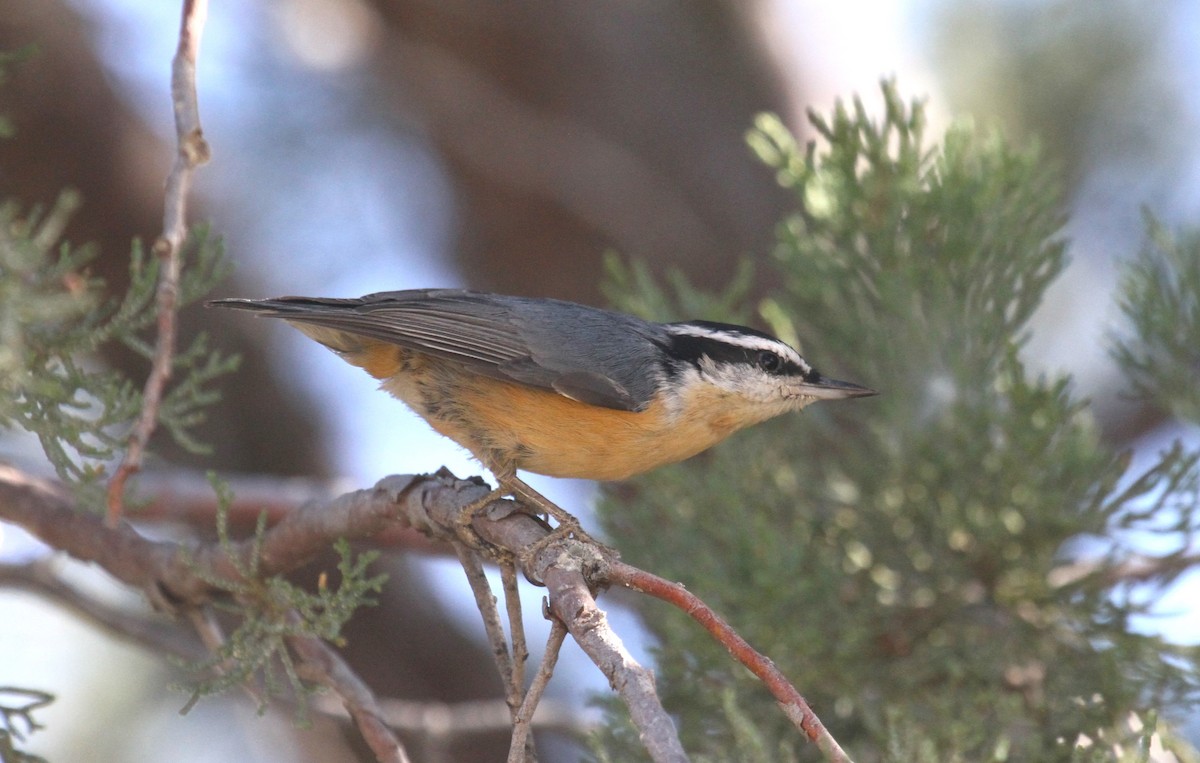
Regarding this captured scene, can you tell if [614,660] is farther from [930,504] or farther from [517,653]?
[930,504]

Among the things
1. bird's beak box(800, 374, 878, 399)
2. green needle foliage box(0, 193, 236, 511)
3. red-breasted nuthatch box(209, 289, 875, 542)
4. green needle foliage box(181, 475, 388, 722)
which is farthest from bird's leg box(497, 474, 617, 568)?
bird's beak box(800, 374, 878, 399)

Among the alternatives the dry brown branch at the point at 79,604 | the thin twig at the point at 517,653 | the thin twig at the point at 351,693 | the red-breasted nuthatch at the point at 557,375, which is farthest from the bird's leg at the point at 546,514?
the dry brown branch at the point at 79,604

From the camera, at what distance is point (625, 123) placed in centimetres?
525

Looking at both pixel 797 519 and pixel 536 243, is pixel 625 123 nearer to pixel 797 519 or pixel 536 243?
pixel 536 243

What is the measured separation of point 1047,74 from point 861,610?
3.24 metres

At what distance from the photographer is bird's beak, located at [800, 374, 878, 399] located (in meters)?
2.90

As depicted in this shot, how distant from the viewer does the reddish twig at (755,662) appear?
1.46 meters

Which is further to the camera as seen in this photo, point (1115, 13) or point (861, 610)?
point (1115, 13)

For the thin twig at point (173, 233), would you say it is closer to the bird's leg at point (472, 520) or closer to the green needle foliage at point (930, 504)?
the bird's leg at point (472, 520)

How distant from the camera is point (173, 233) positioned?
209cm

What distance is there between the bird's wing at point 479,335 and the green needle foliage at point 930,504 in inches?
17.2

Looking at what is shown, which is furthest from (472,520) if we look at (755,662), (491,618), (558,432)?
(755,662)

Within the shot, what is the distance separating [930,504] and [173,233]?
74.1 inches

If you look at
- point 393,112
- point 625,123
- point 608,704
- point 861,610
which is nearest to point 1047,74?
point 625,123
